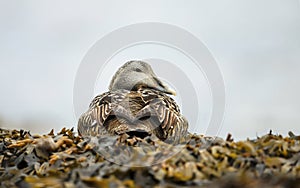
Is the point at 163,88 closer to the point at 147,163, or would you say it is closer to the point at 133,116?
the point at 133,116

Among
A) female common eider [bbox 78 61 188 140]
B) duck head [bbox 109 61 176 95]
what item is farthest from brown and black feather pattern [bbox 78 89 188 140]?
duck head [bbox 109 61 176 95]

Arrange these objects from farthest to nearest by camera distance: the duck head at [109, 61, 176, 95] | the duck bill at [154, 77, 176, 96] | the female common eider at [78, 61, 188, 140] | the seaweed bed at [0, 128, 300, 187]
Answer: the duck head at [109, 61, 176, 95] < the duck bill at [154, 77, 176, 96] < the female common eider at [78, 61, 188, 140] < the seaweed bed at [0, 128, 300, 187]

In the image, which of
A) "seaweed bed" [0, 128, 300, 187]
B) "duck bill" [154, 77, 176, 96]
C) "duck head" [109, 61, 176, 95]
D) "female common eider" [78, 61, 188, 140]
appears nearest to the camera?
"seaweed bed" [0, 128, 300, 187]

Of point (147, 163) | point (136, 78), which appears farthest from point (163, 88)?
point (147, 163)

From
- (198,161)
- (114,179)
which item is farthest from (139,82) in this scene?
(114,179)

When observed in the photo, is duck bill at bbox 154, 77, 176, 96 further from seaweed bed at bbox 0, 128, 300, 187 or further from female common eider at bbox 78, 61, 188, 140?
seaweed bed at bbox 0, 128, 300, 187

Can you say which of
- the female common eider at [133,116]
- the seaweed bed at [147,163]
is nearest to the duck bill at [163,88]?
the female common eider at [133,116]

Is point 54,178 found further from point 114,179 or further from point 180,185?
point 180,185

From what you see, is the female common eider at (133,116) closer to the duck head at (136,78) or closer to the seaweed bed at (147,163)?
the seaweed bed at (147,163)
